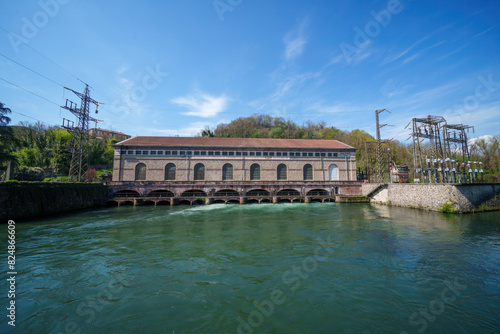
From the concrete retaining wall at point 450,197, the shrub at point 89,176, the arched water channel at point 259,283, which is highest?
the shrub at point 89,176

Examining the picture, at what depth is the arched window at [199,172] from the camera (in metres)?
30.9

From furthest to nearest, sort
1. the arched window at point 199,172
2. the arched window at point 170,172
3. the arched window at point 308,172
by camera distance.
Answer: the arched window at point 308,172 < the arched window at point 199,172 < the arched window at point 170,172

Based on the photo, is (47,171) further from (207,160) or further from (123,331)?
(123,331)

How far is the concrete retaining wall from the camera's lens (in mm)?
16969

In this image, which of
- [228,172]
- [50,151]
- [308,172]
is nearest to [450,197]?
[308,172]

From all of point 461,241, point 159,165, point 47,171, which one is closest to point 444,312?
point 461,241

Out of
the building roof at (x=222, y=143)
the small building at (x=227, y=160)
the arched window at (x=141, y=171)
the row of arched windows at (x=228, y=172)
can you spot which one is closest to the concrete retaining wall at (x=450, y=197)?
the small building at (x=227, y=160)

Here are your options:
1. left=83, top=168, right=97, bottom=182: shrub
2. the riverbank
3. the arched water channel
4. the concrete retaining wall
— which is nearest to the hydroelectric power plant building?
the riverbank

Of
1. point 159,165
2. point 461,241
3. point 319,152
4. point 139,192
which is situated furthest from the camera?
point 319,152

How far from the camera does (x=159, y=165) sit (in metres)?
30.2

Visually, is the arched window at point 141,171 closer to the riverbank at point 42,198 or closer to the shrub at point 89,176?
the shrub at point 89,176

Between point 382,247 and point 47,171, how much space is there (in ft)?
189

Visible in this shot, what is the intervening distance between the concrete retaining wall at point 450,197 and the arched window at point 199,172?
2490cm

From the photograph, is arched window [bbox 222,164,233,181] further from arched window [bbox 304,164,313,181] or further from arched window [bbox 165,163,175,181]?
arched window [bbox 304,164,313,181]
